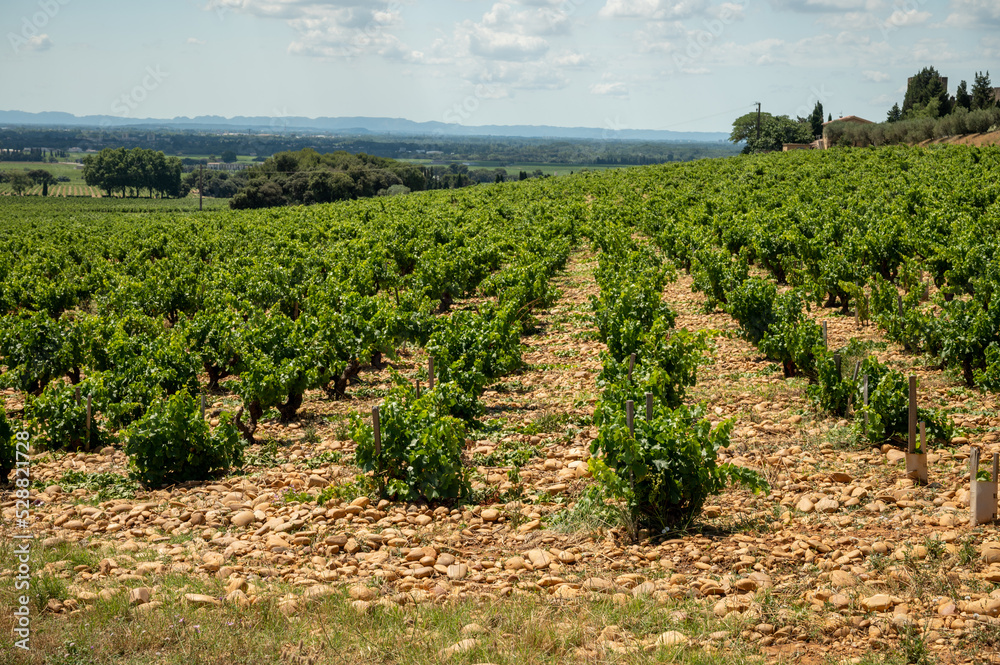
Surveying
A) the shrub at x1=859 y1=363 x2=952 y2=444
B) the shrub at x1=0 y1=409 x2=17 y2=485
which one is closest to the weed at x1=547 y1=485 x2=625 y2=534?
the shrub at x1=859 y1=363 x2=952 y2=444

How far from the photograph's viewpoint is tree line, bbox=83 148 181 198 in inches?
4397

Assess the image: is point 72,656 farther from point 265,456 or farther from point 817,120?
point 817,120

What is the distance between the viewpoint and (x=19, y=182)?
363ft

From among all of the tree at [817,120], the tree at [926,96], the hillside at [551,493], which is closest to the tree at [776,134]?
the tree at [817,120]

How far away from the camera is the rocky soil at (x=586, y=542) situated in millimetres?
5824

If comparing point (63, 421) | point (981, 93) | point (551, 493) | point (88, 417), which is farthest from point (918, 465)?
point (981, 93)

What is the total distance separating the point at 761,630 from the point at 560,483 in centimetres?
345

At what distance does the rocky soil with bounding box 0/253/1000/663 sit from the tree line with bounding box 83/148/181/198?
114m

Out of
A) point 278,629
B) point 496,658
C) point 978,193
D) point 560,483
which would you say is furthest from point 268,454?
point 978,193

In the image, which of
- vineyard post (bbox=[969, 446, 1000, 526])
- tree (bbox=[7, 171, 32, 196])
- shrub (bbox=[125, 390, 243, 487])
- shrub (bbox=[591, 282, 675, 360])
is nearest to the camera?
vineyard post (bbox=[969, 446, 1000, 526])

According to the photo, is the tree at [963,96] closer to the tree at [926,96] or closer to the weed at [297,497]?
the tree at [926,96]

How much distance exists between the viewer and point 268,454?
1058 centimetres

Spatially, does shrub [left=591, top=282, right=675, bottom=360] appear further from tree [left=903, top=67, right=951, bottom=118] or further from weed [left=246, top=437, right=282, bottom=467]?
tree [left=903, top=67, right=951, bottom=118]

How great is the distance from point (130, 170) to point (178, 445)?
115752 mm
